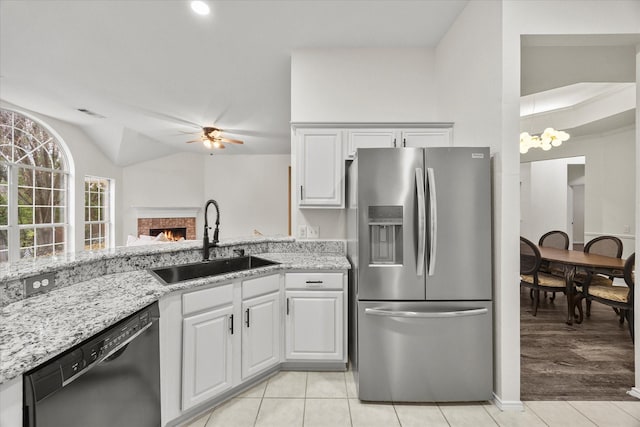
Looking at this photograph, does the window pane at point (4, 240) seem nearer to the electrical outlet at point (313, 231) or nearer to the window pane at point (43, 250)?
the window pane at point (43, 250)

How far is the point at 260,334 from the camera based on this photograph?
212 cm

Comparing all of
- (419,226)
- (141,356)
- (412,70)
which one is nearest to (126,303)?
(141,356)

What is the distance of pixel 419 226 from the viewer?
192 centimetres

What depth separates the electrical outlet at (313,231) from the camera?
2934mm

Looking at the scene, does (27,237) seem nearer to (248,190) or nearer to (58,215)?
(58,215)

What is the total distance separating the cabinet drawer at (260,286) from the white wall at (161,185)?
5839mm

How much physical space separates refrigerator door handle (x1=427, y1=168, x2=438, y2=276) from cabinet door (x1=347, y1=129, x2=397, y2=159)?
0.85 meters

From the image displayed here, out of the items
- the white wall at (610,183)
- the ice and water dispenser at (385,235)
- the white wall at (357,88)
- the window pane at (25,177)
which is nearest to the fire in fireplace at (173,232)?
the window pane at (25,177)

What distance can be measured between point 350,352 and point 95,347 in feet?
5.99

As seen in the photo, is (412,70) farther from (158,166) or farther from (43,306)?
(158,166)

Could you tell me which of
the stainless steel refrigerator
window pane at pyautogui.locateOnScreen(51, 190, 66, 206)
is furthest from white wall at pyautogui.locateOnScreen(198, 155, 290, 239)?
the stainless steel refrigerator

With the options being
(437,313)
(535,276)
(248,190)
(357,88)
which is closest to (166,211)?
(248,190)

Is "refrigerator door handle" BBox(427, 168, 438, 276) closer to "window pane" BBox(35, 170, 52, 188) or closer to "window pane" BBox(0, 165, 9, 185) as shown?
"window pane" BBox(0, 165, 9, 185)

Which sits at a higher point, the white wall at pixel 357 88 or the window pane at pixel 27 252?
the white wall at pixel 357 88
